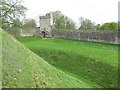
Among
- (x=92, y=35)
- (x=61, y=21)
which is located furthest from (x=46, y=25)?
(x=61, y=21)

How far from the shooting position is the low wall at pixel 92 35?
657 inches

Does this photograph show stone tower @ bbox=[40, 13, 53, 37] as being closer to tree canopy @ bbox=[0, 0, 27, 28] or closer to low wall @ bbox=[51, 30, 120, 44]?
low wall @ bbox=[51, 30, 120, 44]

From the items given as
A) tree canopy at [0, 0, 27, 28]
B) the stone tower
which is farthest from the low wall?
tree canopy at [0, 0, 27, 28]

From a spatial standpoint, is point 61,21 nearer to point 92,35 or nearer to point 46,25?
point 46,25

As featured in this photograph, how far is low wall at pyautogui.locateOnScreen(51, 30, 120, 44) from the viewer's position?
54.7 feet

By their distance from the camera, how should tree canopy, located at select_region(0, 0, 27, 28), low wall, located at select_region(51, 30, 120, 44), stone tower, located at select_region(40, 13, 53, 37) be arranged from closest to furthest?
tree canopy, located at select_region(0, 0, 27, 28)
low wall, located at select_region(51, 30, 120, 44)
stone tower, located at select_region(40, 13, 53, 37)

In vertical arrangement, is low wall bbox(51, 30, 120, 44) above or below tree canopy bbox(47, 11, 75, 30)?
below

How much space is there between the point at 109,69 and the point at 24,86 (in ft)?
20.7

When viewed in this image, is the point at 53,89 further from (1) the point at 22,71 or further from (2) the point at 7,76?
(2) the point at 7,76

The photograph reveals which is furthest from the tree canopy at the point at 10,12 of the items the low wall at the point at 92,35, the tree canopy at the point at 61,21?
the tree canopy at the point at 61,21

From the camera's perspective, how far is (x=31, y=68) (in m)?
4.21

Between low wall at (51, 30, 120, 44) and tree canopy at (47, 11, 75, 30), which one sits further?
tree canopy at (47, 11, 75, 30)

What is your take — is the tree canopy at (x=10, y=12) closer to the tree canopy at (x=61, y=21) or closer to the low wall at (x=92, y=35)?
the low wall at (x=92, y=35)

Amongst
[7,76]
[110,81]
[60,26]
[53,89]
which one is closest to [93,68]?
[110,81]
